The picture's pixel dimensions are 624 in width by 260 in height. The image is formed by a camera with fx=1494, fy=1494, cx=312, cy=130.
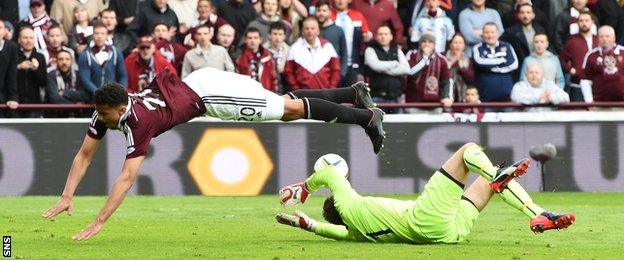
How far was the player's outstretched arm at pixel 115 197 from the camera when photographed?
1342 centimetres

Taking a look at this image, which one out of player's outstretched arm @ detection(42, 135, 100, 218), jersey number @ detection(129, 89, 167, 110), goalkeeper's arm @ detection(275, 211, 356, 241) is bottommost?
goalkeeper's arm @ detection(275, 211, 356, 241)

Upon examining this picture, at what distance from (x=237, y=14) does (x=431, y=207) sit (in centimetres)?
1088

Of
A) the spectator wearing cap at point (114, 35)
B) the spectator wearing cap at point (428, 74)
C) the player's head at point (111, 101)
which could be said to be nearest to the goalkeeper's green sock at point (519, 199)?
the player's head at point (111, 101)

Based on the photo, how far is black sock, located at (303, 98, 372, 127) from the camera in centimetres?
1534

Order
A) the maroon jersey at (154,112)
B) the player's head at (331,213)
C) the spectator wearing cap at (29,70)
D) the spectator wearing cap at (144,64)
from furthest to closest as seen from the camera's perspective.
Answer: the spectator wearing cap at (144,64) → the spectator wearing cap at (29,70) → the player's head at (331,213) → the maroon jersey at (154,112)

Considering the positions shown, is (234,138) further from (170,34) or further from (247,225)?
(247,225)

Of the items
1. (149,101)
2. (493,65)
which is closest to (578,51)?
(493,65)

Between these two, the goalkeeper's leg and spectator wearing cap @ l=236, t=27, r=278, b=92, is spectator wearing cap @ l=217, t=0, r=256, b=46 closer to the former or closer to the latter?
spectator wearing cap @ l=236, t=27, r=278, b=92

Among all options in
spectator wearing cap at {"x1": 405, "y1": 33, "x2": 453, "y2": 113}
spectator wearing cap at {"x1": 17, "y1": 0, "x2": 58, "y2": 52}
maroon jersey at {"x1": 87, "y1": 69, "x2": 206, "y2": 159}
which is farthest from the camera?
spectator wearing cap at {"x1": 405, "y1": 33, "x2": 453, "y2": 113}

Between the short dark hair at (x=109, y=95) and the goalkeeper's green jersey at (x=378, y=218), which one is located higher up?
the short dark hair at (x=109, y=95)

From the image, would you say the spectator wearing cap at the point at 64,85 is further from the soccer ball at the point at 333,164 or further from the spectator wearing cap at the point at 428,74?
the soccer ball at the point at 333,164

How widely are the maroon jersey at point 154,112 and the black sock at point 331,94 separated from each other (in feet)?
3.89

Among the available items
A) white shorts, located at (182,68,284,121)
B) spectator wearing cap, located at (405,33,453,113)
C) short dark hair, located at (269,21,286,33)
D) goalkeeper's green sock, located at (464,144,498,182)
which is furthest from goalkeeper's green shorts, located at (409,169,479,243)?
short dark hair, located at (269,21,286,33)

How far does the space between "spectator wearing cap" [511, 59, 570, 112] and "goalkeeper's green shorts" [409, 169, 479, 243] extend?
30.7ft
